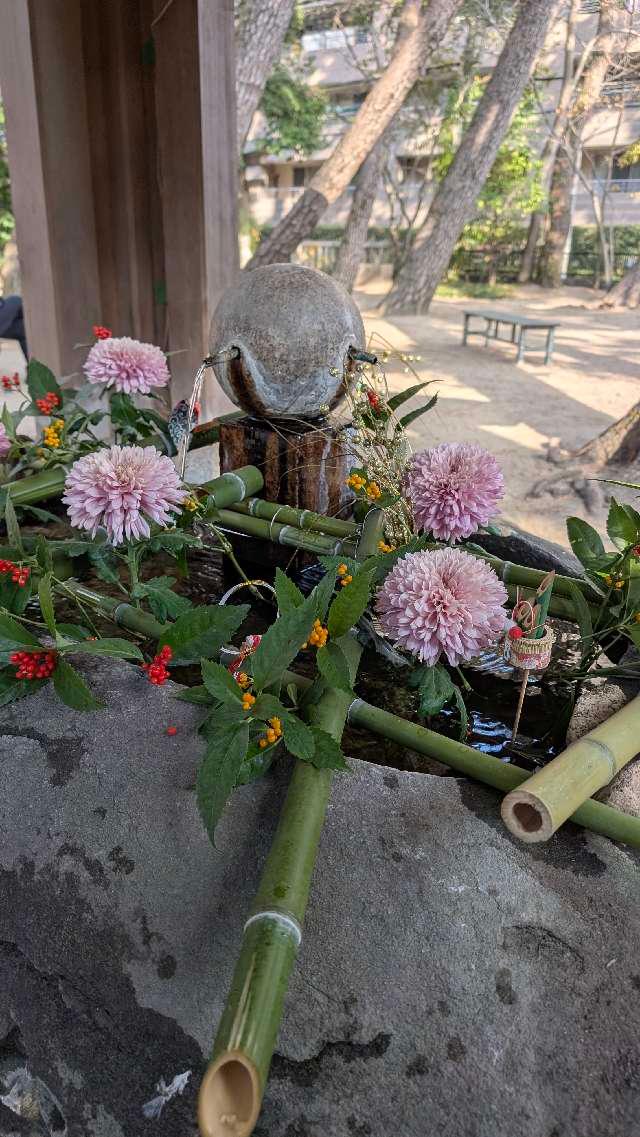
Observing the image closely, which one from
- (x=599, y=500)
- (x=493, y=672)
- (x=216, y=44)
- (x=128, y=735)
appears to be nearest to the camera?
(x=128, y=735)

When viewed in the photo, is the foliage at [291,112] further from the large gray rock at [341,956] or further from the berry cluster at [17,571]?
the large gray rock at [341,956]

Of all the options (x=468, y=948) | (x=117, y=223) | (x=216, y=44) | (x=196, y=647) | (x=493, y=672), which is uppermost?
(x=216, y=44)

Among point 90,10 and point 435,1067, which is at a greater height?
point 90,10

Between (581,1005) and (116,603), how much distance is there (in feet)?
3.73

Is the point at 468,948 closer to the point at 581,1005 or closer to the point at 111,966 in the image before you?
the point at 581,1005

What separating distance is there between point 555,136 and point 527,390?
9490 millimetres

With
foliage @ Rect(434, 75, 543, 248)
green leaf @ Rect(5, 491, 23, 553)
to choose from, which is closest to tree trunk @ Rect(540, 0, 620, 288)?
foliage @ Rect(434, 75, 543, 248)

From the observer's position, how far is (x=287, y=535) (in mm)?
1975

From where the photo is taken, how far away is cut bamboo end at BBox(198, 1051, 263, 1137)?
0.77 meters

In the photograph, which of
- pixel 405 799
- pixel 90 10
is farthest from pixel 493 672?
pixel 90 10

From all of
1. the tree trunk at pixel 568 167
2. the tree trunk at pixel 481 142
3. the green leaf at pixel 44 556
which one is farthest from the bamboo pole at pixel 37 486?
the tree trunk at pixel 568 167

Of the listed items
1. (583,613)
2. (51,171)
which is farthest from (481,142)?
(583,613)

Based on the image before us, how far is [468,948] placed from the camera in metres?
1.02

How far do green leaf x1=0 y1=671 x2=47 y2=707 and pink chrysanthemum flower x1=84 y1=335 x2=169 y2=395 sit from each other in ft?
3.40
